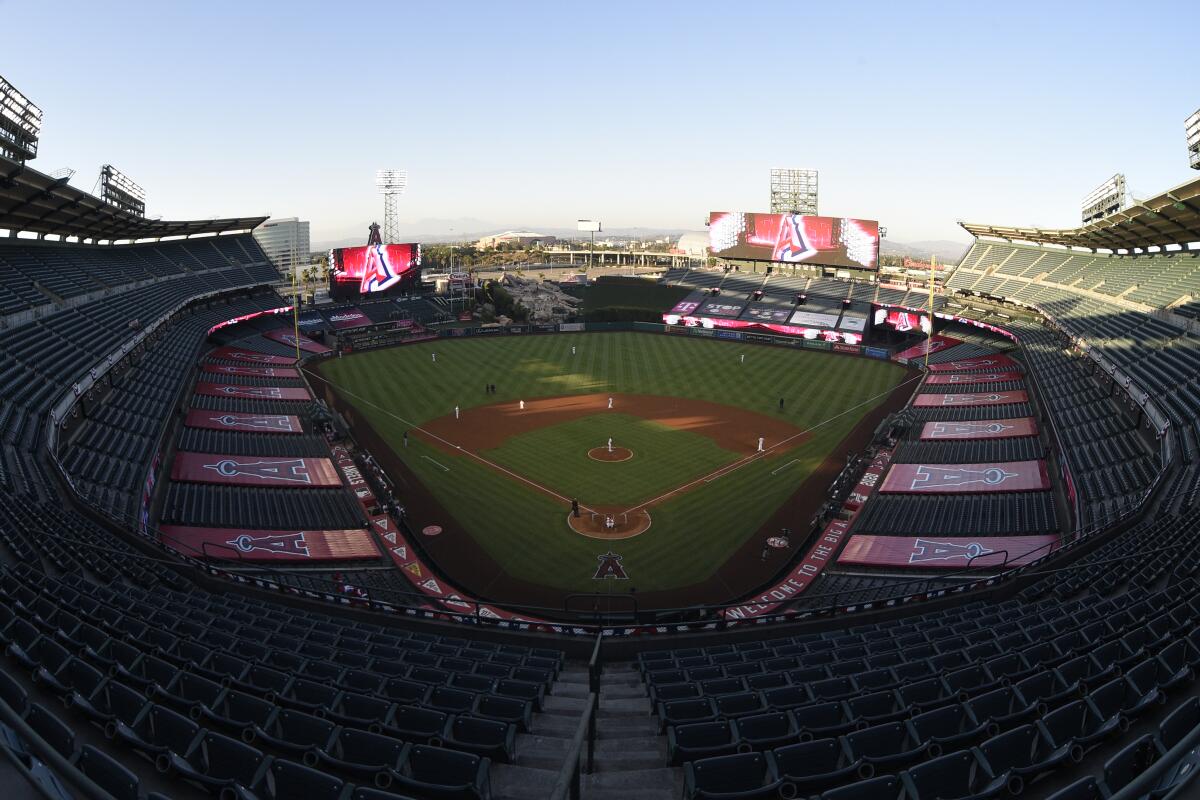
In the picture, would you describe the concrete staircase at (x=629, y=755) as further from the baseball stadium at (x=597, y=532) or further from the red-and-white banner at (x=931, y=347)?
the red-and-white banner at (x=931, y=347)

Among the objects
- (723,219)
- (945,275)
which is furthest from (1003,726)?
(945,275)

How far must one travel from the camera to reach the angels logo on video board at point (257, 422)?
37250mm

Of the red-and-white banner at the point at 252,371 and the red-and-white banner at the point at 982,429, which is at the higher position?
the red-and-white banner at the point at 252,371

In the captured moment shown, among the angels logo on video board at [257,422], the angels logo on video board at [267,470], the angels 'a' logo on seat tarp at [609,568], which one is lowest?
the angels 'a' logo on seat tarp at [609,568]

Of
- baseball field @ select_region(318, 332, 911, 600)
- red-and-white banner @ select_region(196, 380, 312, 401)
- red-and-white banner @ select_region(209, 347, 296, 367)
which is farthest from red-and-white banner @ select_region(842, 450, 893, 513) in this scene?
red-and-white banner @ select_region(209, 347, 296, 367)

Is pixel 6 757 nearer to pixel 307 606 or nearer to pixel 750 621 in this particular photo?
pixel 307 606

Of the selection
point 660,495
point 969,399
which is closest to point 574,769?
point 660,495

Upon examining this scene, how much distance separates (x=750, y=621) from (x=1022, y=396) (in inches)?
1365

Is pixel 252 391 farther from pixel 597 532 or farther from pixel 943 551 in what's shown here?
pixel 943 551

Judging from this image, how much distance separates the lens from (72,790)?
530 cm

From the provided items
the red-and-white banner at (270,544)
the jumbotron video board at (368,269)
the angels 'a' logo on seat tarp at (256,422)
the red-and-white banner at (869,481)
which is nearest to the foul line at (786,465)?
the red-and-white banner at (869,481)

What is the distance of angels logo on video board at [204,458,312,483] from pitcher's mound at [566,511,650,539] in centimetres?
1222

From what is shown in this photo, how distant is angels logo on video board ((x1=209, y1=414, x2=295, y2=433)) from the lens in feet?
122

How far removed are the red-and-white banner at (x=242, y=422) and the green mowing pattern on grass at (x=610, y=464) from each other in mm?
11127
